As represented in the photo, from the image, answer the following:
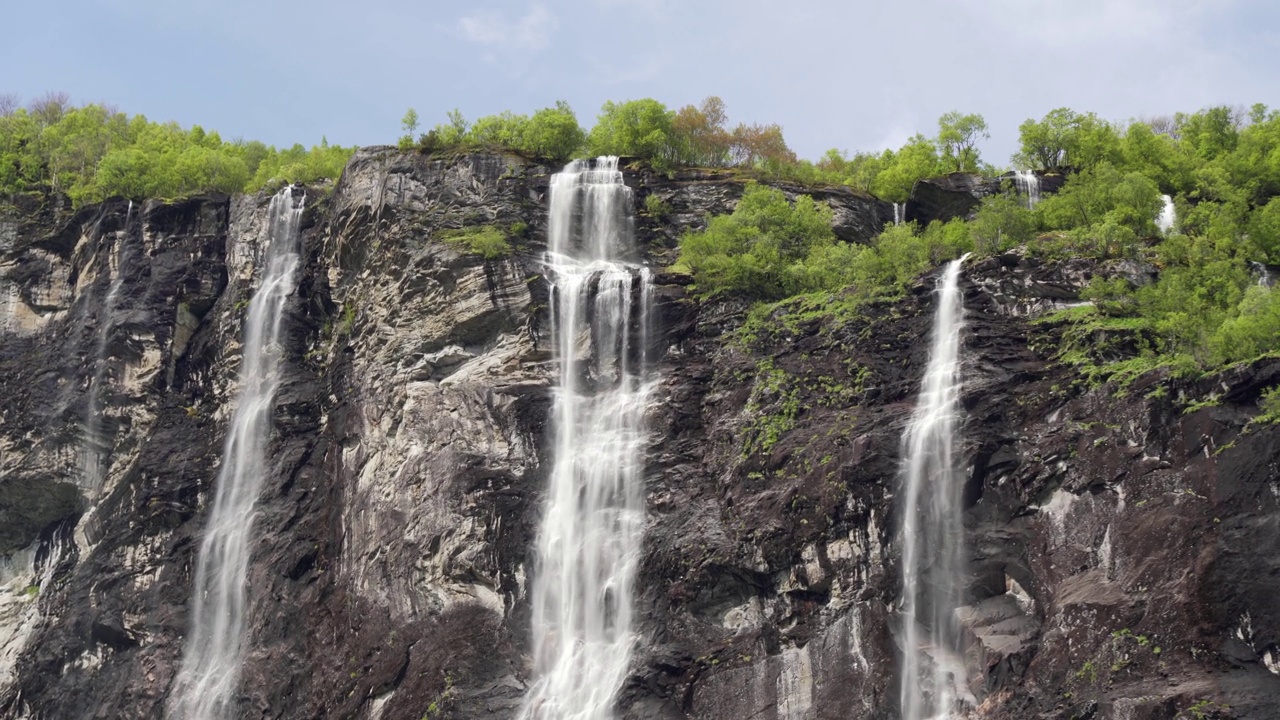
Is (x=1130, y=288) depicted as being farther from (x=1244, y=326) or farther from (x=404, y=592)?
(x=404, y=592)

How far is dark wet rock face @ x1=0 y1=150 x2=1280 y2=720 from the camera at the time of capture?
86.2ft

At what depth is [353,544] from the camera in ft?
124

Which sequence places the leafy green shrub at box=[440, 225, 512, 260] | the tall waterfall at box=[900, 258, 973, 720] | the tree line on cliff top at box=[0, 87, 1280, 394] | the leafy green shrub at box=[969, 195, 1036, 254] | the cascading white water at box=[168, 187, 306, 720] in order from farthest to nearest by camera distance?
the leafy green shrub at box=[440, 225, 512, 260] < the leafy green shrub at box=[969, 195, 1036, 254] < the cascading white water at box=[168, 187, 306, 720] < the tree line on cliff top at box=[0, 87, 1280, 394] < the tall waterfall at box=[900, 258, 973, 720]

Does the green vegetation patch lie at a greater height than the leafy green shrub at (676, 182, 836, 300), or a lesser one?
greater

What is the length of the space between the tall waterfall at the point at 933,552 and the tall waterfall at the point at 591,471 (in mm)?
7585

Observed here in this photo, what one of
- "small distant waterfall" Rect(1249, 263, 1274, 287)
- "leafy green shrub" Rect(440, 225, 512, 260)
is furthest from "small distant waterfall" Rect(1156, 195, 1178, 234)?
"leafy green shrub" Rect(440, 225, 512, 260)

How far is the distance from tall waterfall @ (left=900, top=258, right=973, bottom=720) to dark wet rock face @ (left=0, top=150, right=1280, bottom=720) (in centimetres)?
44

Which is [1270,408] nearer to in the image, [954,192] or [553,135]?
[954,192]

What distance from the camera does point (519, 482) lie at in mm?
36438

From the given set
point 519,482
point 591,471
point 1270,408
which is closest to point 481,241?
point 519,482

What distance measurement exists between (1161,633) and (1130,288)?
39.7 ft

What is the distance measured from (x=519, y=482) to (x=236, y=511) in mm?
11341

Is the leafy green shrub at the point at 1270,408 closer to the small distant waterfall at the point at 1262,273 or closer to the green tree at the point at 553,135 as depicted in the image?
the small distant waterfall at the point at 1262,273

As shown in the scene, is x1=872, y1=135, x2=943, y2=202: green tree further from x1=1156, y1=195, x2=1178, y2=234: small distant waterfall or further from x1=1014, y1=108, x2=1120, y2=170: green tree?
x1=1156, y1=195, x2=1178, y2=234: small distant waterfall
